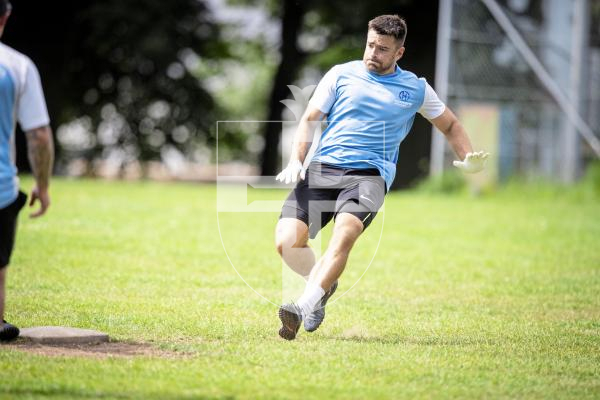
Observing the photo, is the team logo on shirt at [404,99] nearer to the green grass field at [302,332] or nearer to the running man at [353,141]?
the running man at [353,141]

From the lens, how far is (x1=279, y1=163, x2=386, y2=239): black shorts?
718 centimetres

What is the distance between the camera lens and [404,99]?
24.0 feet

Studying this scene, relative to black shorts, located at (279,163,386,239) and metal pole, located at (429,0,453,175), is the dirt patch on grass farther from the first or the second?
metal pole, located at (429,0,453,175)

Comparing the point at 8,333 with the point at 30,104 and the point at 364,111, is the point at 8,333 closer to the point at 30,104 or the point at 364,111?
the point at 30,104

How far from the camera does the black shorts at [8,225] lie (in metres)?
6.11

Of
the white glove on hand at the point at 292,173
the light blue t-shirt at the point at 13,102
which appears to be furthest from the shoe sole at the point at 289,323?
the light blue t-shirt at the point at 13,102

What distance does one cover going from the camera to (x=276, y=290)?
32.1 feet

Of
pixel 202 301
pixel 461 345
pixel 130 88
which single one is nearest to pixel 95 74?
pixel 130 88

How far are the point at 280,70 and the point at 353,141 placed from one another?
87.3ft

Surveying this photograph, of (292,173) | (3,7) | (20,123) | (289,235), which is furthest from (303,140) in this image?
(3,7)

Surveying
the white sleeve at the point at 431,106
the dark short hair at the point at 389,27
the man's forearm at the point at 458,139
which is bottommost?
the man's forearm at the point at 458,139

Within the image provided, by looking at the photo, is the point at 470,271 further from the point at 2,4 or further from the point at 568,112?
the point at 568,112

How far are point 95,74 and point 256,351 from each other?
28.7 meters

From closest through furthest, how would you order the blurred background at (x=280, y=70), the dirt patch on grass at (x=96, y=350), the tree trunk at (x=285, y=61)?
the dirt patch on grass at (x=96, y=350) → the blurred background at (x=280, y=70) → the tree trunk at (x=285, y=61)
